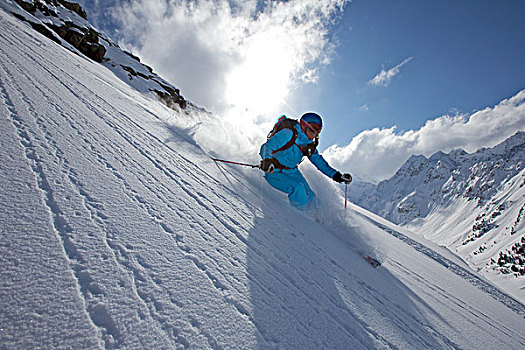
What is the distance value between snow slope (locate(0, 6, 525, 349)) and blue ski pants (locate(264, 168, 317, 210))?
1.08m

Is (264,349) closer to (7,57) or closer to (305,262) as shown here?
(305,262)

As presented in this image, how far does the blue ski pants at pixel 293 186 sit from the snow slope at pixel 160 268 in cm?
108

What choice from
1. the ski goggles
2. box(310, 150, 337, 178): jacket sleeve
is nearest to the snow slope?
box(310, 150, 337, 178): jacket sleeve

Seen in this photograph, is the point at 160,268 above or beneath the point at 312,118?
beneath

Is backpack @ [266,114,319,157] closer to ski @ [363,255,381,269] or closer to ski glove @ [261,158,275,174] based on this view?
ski glove @ [261,158,275,174]

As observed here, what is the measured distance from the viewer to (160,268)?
1410 millimetres

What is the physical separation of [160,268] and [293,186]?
3.69 metres

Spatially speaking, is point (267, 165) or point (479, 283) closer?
point (267, 165)

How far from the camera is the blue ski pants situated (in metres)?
4.76

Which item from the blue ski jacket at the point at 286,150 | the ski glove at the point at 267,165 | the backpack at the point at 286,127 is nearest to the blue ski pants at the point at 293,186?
the blue ski jacket at the point at 286,150

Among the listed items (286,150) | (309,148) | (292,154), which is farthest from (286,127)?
(309,148)

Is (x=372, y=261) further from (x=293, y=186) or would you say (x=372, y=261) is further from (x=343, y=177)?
(x=293, y=186)

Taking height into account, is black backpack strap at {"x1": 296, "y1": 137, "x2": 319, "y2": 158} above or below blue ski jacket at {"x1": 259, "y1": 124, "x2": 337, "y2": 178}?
above

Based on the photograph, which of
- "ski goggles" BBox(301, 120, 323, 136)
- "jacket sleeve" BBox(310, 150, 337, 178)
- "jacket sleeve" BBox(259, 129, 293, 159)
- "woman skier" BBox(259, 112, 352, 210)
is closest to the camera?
"jacket sleeve" BBox(259, 129, 293, 159)
